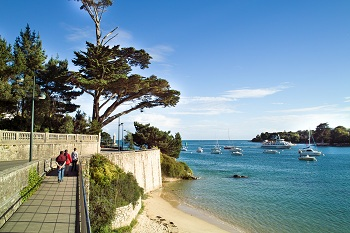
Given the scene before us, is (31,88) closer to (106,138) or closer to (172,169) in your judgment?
(172,169)

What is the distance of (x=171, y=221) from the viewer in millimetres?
25016

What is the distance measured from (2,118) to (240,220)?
93.3 ft

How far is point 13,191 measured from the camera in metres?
10.8

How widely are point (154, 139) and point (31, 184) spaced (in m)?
39.0

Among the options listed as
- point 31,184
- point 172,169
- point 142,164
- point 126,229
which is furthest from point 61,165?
point 172,169

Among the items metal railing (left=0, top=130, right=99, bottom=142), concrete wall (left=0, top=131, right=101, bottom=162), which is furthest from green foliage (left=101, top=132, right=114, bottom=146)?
concrete wall (left=0, top=131, right=101, bottom=162)

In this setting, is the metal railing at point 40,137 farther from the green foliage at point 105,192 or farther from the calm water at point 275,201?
the calm water at point 275,201

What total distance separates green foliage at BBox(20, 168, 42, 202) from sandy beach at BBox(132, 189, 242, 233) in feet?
31.6

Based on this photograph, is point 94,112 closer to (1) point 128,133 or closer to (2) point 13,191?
(1) point 128,133

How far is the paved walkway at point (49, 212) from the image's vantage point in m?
8.86

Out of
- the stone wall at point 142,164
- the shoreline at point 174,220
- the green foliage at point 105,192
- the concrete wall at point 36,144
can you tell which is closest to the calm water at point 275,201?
the shoreline at point 174,220

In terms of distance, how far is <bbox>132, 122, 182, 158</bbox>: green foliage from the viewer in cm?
5184

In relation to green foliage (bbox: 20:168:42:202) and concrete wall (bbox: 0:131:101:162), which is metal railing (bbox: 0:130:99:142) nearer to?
concrete wall (bbox: 0:131:101:162)

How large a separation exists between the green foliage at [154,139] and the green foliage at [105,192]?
2664 centimetres
